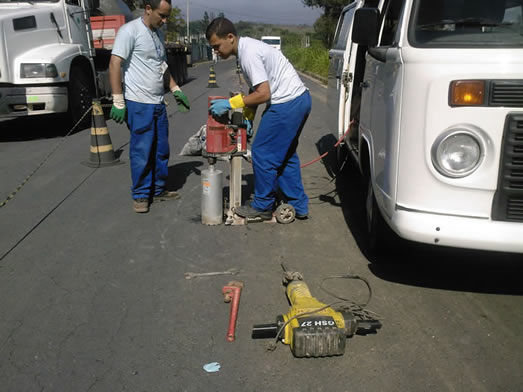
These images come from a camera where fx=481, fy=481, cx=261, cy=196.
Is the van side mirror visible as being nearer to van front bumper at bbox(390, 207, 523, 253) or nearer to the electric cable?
van front bumper at bbox(390, 207, 523, 253)

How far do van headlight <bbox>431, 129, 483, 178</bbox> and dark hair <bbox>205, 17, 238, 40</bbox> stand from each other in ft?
7.15

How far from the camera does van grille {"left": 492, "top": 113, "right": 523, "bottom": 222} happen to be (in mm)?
2686

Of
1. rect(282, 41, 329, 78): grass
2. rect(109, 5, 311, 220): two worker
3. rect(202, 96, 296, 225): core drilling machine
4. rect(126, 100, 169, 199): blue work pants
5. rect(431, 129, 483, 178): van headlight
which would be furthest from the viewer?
rect(282, 41, 329, 78): grass

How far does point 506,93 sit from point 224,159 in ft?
8.47

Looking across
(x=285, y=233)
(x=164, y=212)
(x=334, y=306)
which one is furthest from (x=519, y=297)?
(x=164, y=212)

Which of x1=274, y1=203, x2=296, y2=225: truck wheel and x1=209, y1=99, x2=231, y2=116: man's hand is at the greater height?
x1=209, y1=99, x2=231, y2=116: man's hand

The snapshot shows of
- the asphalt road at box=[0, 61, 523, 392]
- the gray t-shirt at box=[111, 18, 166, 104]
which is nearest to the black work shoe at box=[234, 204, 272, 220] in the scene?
the asphalt road at box=[0, 61, 523, 392]

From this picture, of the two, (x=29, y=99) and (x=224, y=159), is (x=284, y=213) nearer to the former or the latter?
(x=224, y=159)

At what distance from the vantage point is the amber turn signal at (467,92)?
8.87 ft

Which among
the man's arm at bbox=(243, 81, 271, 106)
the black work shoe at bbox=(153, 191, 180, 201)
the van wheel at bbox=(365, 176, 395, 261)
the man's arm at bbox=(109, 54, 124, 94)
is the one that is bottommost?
the black work shoe at bbox=(153, 191, 180, 201)

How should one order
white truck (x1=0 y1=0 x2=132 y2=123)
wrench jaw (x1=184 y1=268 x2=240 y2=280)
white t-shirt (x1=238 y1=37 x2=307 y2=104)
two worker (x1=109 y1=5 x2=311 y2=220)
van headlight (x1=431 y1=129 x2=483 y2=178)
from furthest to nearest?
white truck (x1=0 y1=0 x2=132 y2=123)
two worker (x1=109 y1=5 x2=311 y2=220)
white t-shirt (x1=238 y1=37 x2=307 y2=104)
wrench jaw (x1=184 y1=268 x2=240 y2=280)
van headlight (x1=431 y1=129 x2=483 y2=178)

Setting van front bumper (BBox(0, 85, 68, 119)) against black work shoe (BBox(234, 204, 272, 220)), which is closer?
black work shoe (BBox(234, 204, 272, 220))

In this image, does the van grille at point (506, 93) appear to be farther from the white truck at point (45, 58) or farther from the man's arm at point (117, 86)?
the white truck at point (45, 58)

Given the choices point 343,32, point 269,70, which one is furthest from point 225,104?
point 343,32
